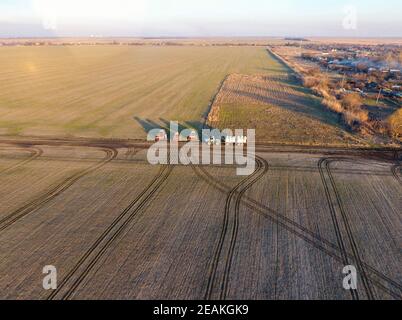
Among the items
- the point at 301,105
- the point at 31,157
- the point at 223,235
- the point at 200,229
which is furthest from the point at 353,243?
the point at 301,105

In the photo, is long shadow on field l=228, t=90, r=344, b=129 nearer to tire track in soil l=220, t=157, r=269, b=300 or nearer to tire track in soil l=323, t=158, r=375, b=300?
tire track in soil l=220, t=157, r=269, b=300

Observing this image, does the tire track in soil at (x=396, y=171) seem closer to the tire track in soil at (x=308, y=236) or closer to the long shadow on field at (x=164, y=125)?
the tire track in soil at (x=308, y=236)

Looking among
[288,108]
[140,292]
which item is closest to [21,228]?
[140,292]

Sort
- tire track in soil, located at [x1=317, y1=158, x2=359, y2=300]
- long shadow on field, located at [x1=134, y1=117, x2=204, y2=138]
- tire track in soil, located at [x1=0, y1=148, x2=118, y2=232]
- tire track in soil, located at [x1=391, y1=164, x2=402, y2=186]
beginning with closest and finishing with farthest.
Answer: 1. tire track in soil, located at [x1=317, y1=158, x2=359, y2=300]
2. tire track in soil, located at [x1=0, y1=148, x2=118, y2=232]
3. tire track in soil, located at [x1=391, y1=164, x2=402, y2=186]
4. long shadow on field, located at [x1=134, y1=117, x2=204, y2=138]

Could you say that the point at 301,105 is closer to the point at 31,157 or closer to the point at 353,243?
the point at 353,243

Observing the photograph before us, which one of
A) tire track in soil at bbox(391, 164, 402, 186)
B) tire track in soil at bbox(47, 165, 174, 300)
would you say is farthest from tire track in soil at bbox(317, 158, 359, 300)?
tire track in soil at bbox(47, 165, 174, 300)

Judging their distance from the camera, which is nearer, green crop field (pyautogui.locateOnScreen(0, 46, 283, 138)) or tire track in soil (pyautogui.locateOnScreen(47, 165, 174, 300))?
tire track in soil (pyautogui.locateOnScreen(47, 165, 174, 300))

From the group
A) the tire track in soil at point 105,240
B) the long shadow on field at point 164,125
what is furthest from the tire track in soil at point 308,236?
the long shadow on field at point 164,125
